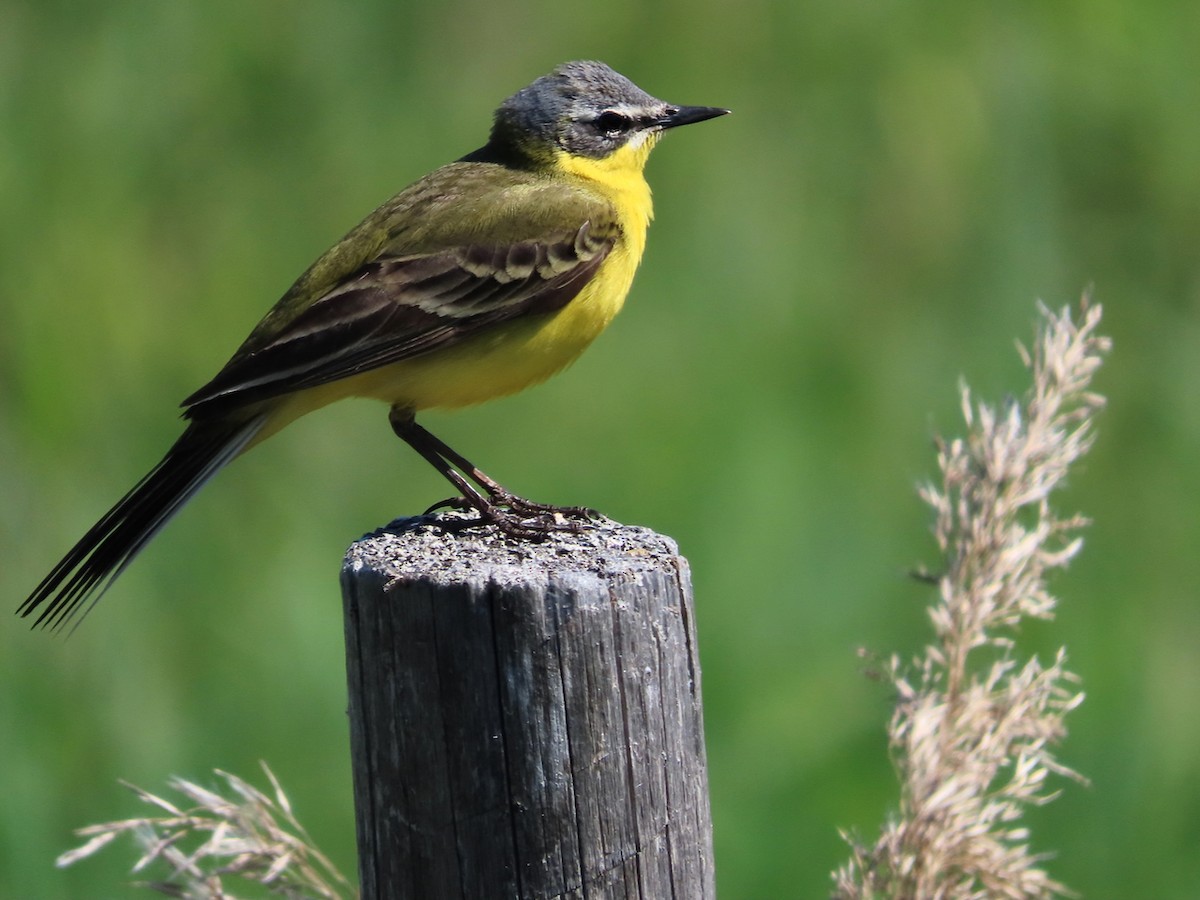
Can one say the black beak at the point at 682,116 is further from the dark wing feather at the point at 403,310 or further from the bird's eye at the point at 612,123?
the dark wing feather at the point at 403,310

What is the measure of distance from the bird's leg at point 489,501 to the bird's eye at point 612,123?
1296 millimetres

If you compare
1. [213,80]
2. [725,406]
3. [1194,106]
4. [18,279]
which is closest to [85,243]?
[18,279]

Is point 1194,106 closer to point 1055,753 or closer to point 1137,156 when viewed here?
point 1137,156

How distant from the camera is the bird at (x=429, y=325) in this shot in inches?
193

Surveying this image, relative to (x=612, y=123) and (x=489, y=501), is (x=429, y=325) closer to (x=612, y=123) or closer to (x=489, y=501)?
(x=489, y=501)

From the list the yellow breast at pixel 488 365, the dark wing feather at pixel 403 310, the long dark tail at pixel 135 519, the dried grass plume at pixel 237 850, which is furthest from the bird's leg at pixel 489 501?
the dried grass plume at pixel 237 850

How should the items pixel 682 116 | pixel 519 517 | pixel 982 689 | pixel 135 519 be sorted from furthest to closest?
pixel 682 116
pixel 519 517
pixel 135 519
pixel 982 689

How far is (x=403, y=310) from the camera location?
5.21 m

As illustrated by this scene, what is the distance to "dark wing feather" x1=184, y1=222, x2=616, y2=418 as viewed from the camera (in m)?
5.00

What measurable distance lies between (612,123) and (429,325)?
1.34 metres

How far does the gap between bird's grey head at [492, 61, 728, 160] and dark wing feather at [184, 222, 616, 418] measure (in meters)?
0.69

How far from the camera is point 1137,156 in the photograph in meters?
9.80

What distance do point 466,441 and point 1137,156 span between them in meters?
4.12

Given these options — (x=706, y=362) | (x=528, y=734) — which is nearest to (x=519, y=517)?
(x=528, y=734)
